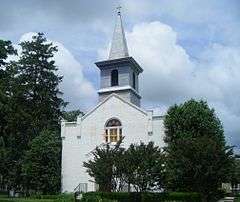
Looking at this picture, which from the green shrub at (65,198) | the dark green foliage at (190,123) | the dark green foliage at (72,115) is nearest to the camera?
the green shrub at (65,198)

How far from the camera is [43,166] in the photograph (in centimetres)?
4588

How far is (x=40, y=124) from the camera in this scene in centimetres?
5750

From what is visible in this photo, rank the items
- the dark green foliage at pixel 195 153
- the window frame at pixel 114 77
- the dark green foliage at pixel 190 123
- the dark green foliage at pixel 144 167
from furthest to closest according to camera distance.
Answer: the window frame at pixel 114 77
the dark green foliage at pixel 190 123
the dark green foliage at pixel 195 153
the dark green foliage at pixel 144 167

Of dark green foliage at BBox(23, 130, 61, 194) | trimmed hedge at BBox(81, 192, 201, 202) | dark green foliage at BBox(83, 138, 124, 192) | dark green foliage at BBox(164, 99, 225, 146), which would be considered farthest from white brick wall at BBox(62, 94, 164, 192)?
trimmed hedge at BBox(81, 192, 201, 202)

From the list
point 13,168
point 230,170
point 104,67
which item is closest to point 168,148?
point 230,170

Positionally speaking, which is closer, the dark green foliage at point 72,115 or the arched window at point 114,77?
the arched window at point 114,77

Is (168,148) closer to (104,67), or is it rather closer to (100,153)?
(100,153)

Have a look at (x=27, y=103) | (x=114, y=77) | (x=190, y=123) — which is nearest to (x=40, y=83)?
(x=27, y=103)

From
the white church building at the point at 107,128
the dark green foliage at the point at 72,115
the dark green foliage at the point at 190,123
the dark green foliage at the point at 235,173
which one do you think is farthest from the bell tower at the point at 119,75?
the dark green foliage at the point at 72,115

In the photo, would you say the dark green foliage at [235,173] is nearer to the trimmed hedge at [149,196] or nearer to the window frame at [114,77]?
the trimmed hedge at [149,196]

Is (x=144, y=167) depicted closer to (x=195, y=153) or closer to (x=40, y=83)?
(x=195, y=153)

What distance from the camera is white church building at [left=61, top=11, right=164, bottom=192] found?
149 feet

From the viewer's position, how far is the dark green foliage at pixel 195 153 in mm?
35938

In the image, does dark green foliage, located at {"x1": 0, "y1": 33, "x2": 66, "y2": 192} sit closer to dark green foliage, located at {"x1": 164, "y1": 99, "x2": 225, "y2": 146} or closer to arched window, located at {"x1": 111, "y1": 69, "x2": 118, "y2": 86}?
arched window, located at {"x1": 111, "y1": 69, "x2": 118, "y2": 86}
